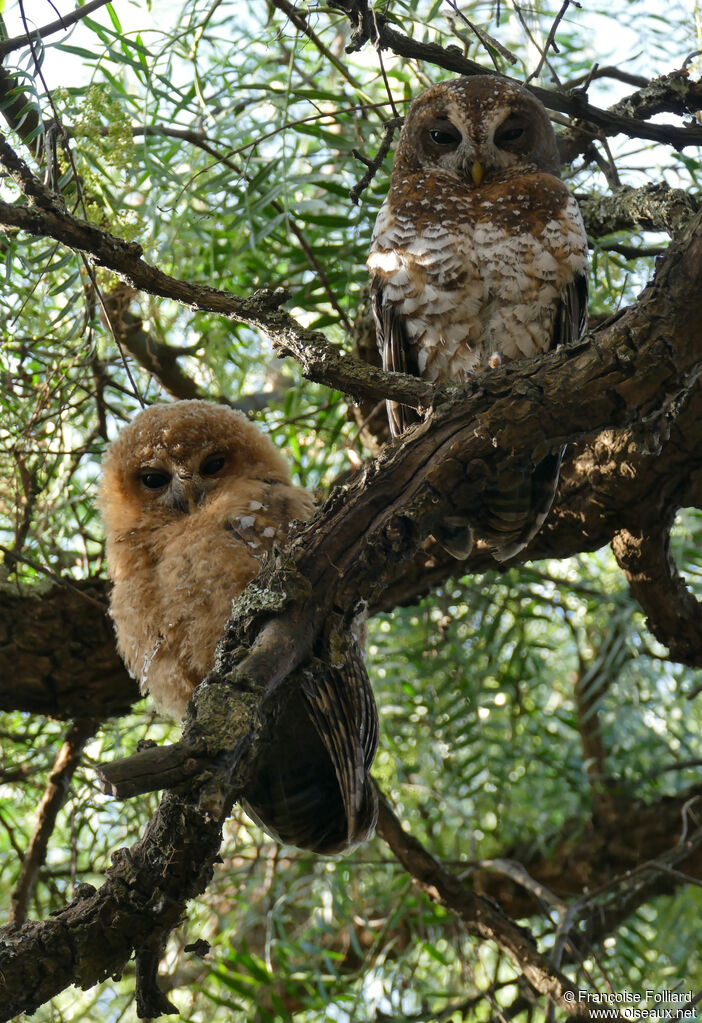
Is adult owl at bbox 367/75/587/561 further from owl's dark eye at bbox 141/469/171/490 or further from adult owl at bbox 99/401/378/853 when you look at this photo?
owl's dark eye at bbox 141/469/171/490

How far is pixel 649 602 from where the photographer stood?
286 cm

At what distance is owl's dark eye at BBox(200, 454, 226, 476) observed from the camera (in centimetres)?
267

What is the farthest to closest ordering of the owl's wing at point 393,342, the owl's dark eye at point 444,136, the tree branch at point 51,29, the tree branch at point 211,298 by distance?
1. the owl's dark eye at point 444,136
2. the owl's wing at point 393,342
3. the tree branch at point 51,29
4. the tree branch at point 211,298

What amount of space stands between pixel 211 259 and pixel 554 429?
176 cm

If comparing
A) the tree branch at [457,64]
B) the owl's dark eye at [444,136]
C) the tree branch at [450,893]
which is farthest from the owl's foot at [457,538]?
the owl's dark eye at [444,136]

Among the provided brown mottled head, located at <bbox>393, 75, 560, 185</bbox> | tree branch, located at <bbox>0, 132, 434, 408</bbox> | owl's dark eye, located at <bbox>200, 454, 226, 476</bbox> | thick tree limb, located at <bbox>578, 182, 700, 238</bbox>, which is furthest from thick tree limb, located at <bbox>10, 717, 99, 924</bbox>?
thick tree limb, located at <bbox>578, 182, 700, 238</bbox>

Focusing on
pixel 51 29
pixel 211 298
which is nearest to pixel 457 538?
pixel 211 298

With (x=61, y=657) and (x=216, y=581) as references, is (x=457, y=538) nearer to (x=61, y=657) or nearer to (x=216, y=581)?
(x=216, y=581)

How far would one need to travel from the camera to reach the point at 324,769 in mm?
2309

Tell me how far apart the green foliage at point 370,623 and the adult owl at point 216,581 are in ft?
Answer: 0.96

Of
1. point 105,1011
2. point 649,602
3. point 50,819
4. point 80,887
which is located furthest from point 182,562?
point 105,1011

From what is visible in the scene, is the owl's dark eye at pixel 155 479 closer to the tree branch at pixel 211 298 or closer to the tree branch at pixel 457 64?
the tree branch at pixel 211 298

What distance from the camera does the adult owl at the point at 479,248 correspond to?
261 cm

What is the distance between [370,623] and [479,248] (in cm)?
159
